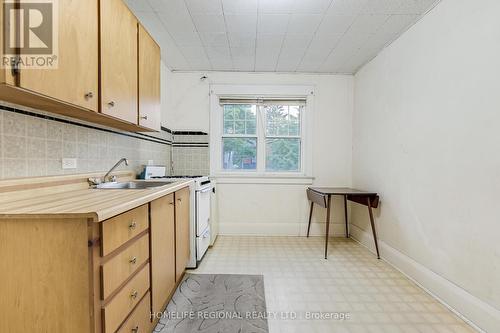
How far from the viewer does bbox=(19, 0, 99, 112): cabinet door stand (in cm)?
102

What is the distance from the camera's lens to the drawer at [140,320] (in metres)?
1.18

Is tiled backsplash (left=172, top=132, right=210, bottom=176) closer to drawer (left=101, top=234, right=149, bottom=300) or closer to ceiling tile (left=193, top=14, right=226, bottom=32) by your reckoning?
ceiling tile (left=193, top=14, right=226, bottom=32)

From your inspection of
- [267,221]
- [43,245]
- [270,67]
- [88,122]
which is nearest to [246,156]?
[267,221]

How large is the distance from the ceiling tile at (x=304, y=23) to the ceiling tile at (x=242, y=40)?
1.32 ft

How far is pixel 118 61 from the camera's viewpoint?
156 cm

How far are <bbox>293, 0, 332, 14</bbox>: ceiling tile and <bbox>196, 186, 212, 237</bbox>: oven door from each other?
6.23 feet

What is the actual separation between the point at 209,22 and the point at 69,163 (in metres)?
1.69

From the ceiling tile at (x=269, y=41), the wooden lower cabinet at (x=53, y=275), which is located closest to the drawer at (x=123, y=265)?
the wooden lower cabinet at (x=53, y=275)

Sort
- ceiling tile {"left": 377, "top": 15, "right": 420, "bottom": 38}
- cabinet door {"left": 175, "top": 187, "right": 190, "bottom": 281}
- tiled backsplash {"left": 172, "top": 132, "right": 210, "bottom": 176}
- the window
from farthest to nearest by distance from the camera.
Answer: the window < tiled backsplash {"left": 172, "top": 132, "right": 210, "bottom": 176} < ceiling tile {"left": 377, "top": 15, "right": 420, "bottom": 38} < cabinet door {"left": 175, "top": 187, "right": 190, "bottom": 281}

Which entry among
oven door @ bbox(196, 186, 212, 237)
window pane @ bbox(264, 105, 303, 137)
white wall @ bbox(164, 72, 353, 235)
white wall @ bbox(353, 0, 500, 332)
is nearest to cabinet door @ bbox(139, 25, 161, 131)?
oven door @ bbox(196, 186, 212, 237)

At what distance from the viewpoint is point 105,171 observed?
1.99 m

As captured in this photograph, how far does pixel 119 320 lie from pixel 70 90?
1.06 metres

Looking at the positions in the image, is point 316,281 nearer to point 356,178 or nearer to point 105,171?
point 356,178

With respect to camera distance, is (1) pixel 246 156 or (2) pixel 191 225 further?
(1) pixel 246 156
